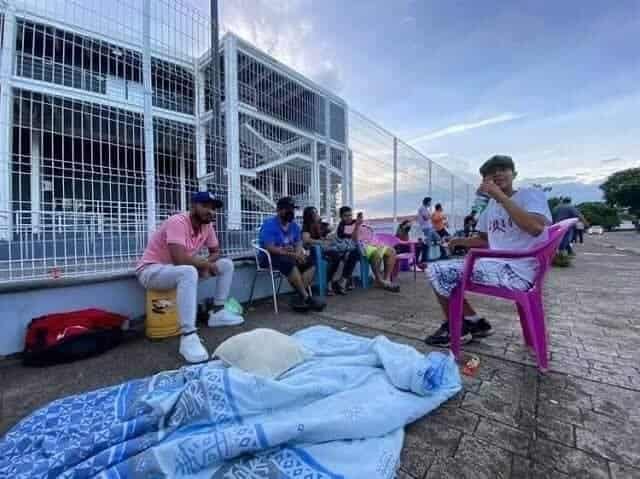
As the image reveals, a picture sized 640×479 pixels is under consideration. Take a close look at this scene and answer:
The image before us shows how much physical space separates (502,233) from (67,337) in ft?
9.38

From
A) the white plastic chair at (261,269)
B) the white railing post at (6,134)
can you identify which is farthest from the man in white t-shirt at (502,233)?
the white railing post at (6,134)

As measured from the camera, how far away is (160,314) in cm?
224

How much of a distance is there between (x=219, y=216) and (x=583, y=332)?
3.46 metres

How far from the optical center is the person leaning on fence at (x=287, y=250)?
2.97 meters

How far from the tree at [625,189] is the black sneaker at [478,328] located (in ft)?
153

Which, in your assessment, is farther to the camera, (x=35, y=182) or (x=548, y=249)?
(x=35, y=182)

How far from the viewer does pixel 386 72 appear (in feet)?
19.3

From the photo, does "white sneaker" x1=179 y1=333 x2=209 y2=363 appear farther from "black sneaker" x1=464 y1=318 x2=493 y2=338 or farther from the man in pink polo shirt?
"black sneaker" x1=464 y1=318 x2=493 y2=338

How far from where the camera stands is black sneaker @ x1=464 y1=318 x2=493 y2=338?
6.81 feet

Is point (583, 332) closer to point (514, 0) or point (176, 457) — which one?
point (176, 457)

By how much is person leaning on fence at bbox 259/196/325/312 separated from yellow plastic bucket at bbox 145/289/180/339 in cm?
104

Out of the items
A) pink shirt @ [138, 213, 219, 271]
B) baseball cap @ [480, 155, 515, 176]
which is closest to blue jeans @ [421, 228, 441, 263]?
baseball cap @ [480, 155, 515, 176]

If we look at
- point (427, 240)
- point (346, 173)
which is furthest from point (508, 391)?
point (427, 240)

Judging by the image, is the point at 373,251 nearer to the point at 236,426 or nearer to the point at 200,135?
the point at 200,135
